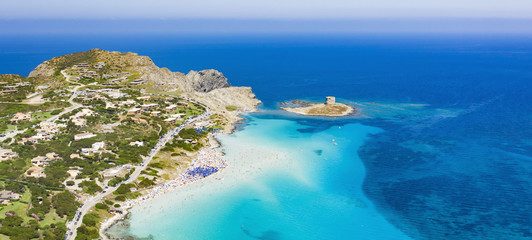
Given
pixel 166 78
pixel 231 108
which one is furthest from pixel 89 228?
pixel 166 78

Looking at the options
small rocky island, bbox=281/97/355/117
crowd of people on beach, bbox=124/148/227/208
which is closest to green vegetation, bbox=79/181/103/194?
crowd of people on beach, bbox=124/148/227/208

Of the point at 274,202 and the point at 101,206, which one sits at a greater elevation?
the point at 274,202

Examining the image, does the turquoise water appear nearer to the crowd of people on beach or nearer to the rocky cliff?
the crowd of people on beach

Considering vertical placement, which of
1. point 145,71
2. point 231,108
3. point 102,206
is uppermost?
point 145,71

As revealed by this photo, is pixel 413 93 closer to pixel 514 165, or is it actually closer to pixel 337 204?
pixel 514 165

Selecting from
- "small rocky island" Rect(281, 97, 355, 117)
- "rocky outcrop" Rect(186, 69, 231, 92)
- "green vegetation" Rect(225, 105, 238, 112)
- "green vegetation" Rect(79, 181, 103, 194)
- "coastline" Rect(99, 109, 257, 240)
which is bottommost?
"coastline" Rect(99, 109, 257, 240)

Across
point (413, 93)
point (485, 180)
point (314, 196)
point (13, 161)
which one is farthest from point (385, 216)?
point (413, 93)

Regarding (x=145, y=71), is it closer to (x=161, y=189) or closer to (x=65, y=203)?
(x=161, y=189)
